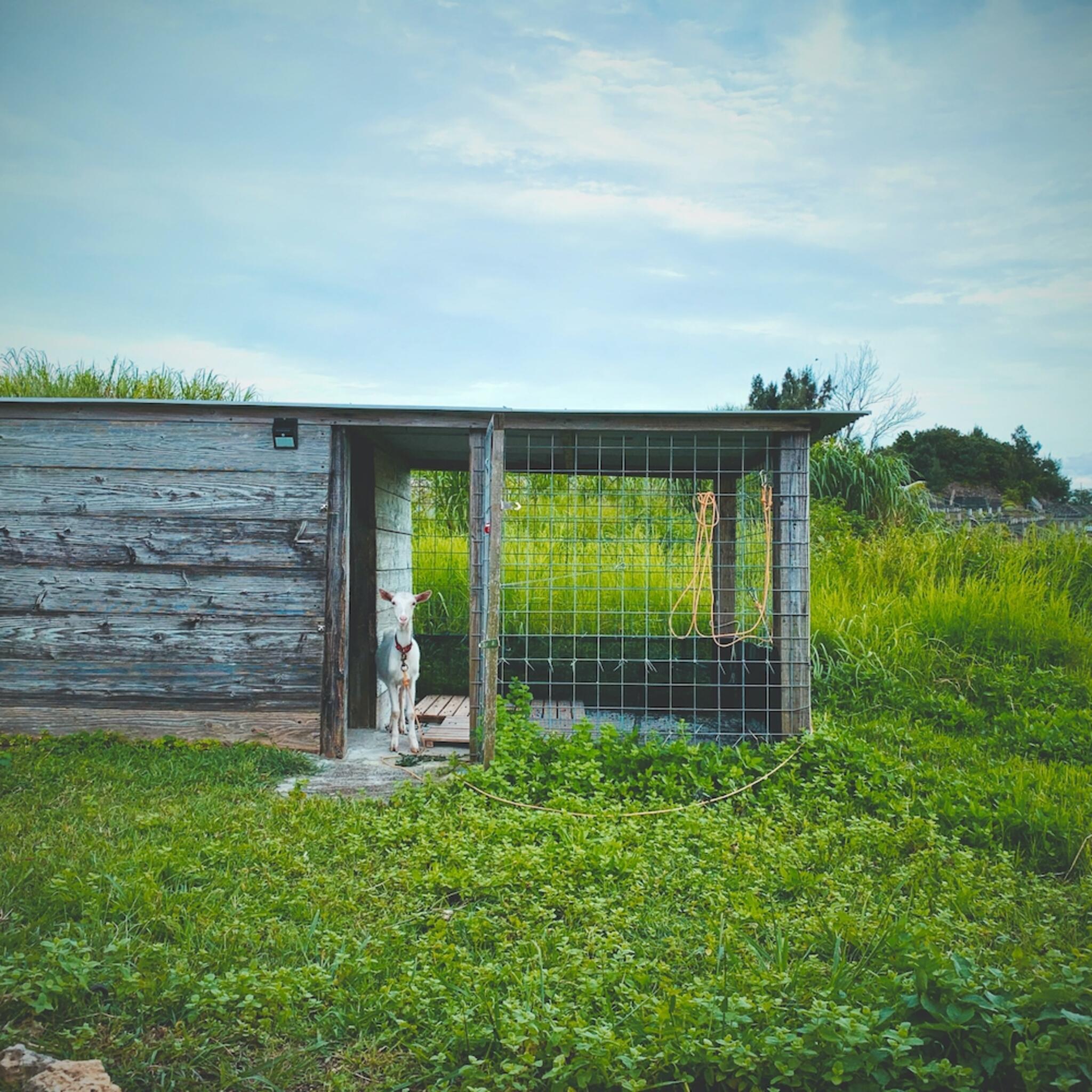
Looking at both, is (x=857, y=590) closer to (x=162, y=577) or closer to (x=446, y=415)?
(x=446, y=415)

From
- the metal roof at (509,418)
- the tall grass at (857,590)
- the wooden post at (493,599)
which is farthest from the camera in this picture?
the tall grass at (857,590)

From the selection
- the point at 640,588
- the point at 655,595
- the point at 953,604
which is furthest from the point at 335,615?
the point at 953,604

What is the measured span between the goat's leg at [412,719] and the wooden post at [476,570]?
798mm

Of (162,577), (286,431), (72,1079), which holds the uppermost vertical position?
(286,431)

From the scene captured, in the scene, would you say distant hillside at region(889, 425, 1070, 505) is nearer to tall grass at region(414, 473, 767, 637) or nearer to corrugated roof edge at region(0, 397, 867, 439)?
tall grass at region(414, 473, 767, 637)

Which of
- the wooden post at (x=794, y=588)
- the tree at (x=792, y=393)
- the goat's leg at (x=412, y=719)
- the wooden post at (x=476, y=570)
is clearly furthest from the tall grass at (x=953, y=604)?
the tree at (x=792, y=393)

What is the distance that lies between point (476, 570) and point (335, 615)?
1151mm

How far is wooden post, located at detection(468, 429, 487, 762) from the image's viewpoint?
5.86 metres

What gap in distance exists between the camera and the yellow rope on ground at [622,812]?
15.2ft

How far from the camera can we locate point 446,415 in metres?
6.02

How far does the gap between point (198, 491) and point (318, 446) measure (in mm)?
1019

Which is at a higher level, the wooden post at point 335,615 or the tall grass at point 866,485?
the tall grass at point 866,485

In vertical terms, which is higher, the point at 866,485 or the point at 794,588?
the point at 866,485

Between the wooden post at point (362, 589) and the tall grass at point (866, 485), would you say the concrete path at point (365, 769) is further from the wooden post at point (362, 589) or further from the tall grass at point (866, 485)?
the tall grass at point (866, 485)
